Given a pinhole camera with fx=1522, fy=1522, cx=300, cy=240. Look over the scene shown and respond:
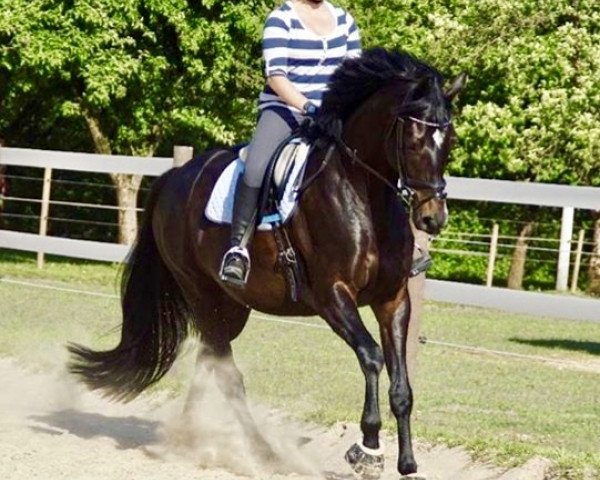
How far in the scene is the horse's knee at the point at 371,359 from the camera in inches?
303

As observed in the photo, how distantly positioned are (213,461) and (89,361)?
5.17 feet

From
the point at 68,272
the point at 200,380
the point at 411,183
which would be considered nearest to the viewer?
the point at 411,183

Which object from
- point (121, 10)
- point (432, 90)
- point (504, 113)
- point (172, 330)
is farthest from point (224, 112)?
point (432, 90)

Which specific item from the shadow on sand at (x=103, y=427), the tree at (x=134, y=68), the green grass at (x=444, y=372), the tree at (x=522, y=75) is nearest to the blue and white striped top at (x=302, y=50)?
the green grass at (x=444, y=372)

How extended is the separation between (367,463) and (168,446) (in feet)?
6.25

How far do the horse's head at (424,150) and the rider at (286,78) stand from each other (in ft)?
2.71

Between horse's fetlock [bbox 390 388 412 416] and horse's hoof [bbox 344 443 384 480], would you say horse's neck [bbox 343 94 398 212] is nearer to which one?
horse's fetlock [bbox 390 388 412 416]

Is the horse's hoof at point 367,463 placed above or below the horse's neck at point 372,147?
below

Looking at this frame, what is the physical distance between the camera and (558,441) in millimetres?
9367

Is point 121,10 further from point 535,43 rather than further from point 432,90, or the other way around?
point 432,90

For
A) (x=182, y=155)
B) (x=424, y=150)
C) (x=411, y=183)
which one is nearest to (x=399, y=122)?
(x=424, y=150)

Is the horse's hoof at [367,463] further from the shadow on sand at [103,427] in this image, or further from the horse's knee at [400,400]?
the shadow on sand at [103,427]

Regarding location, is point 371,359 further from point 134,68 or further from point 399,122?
point 134,68

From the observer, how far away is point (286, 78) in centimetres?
835
